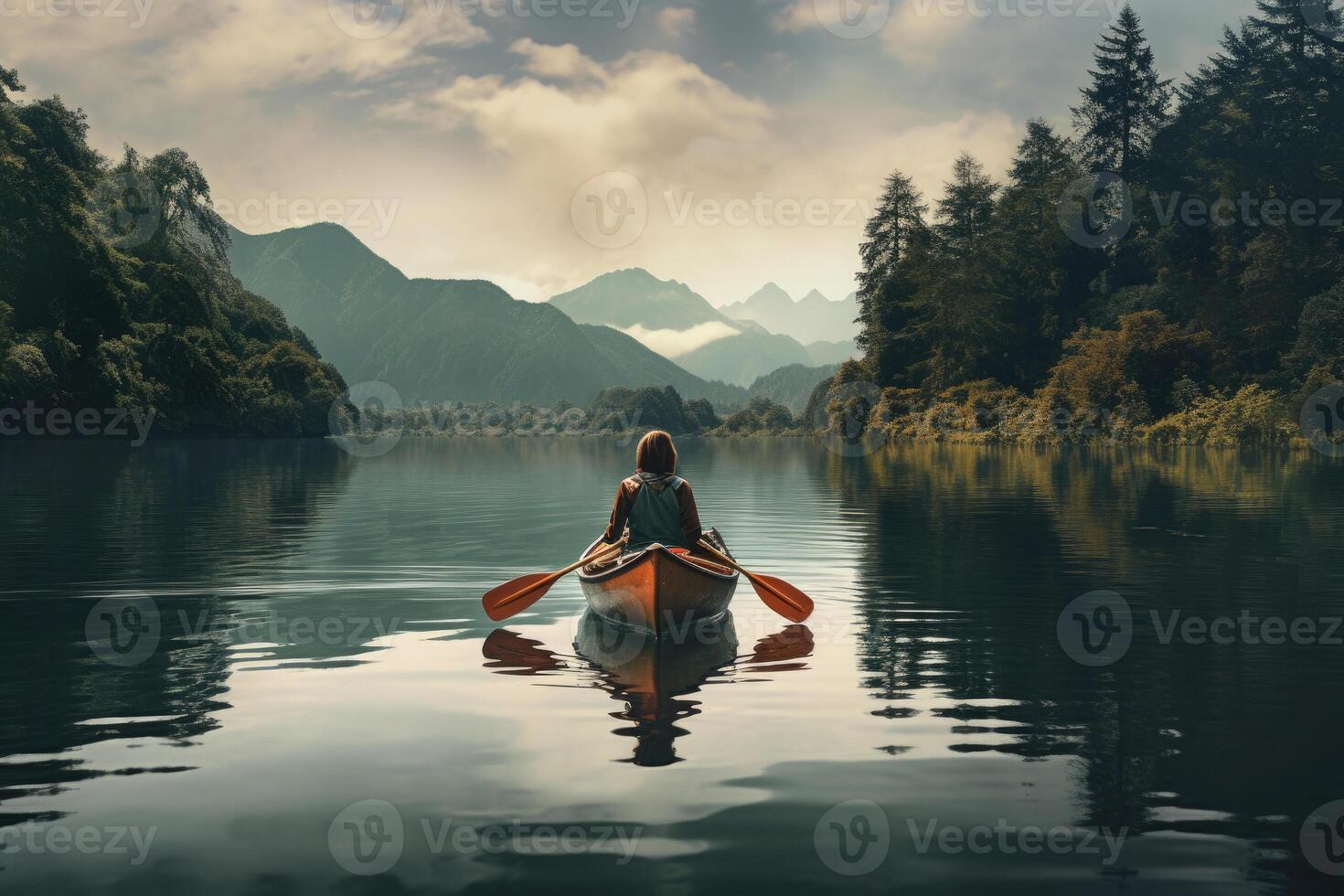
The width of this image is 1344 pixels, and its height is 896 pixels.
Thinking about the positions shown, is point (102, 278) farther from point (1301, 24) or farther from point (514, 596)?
point (1301, 24)

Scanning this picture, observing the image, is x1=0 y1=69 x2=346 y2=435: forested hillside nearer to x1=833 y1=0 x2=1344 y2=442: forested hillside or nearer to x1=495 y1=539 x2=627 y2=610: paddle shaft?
x1=495 y1=539 x2=627 y2=610: paddle shaft

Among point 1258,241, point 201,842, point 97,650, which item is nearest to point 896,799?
point 201,842

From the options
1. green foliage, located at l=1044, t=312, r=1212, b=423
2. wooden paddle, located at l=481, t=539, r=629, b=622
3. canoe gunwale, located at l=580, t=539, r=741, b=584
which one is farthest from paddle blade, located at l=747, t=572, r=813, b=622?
green foliage, located at l=1044, t=312, r=1212, b=423

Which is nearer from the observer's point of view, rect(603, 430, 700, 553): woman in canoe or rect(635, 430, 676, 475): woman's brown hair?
rect(635, 430, 676, 475): woman's brown hair

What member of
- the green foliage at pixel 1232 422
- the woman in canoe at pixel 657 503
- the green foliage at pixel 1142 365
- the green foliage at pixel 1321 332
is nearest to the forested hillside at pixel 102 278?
the woman in canoe at pixel 657 503

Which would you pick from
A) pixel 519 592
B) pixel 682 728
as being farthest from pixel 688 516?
pixel 682 728

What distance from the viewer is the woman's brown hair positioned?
12516 millimetres

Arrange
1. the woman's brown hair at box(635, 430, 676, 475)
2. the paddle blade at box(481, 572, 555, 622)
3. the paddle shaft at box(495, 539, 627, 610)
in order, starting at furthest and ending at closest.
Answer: the paddle blade at box(481, 572, 555, 622) < the paddle shaft at box(495, 539, 627, 610) < the woman's brown hair at box(635, 430, 676, 475)

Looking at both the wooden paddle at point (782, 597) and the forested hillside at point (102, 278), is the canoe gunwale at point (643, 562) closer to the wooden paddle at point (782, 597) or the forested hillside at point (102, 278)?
the wooden paddle at point (782, 597)

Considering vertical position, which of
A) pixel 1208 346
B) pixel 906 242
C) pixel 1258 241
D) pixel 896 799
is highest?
pixel 906 242

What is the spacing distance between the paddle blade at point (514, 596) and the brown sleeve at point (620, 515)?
105cm

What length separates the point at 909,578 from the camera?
17141 millimetres

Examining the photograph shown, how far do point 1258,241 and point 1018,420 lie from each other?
853 inches

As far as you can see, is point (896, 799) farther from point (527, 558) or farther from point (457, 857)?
point (527, 558)
